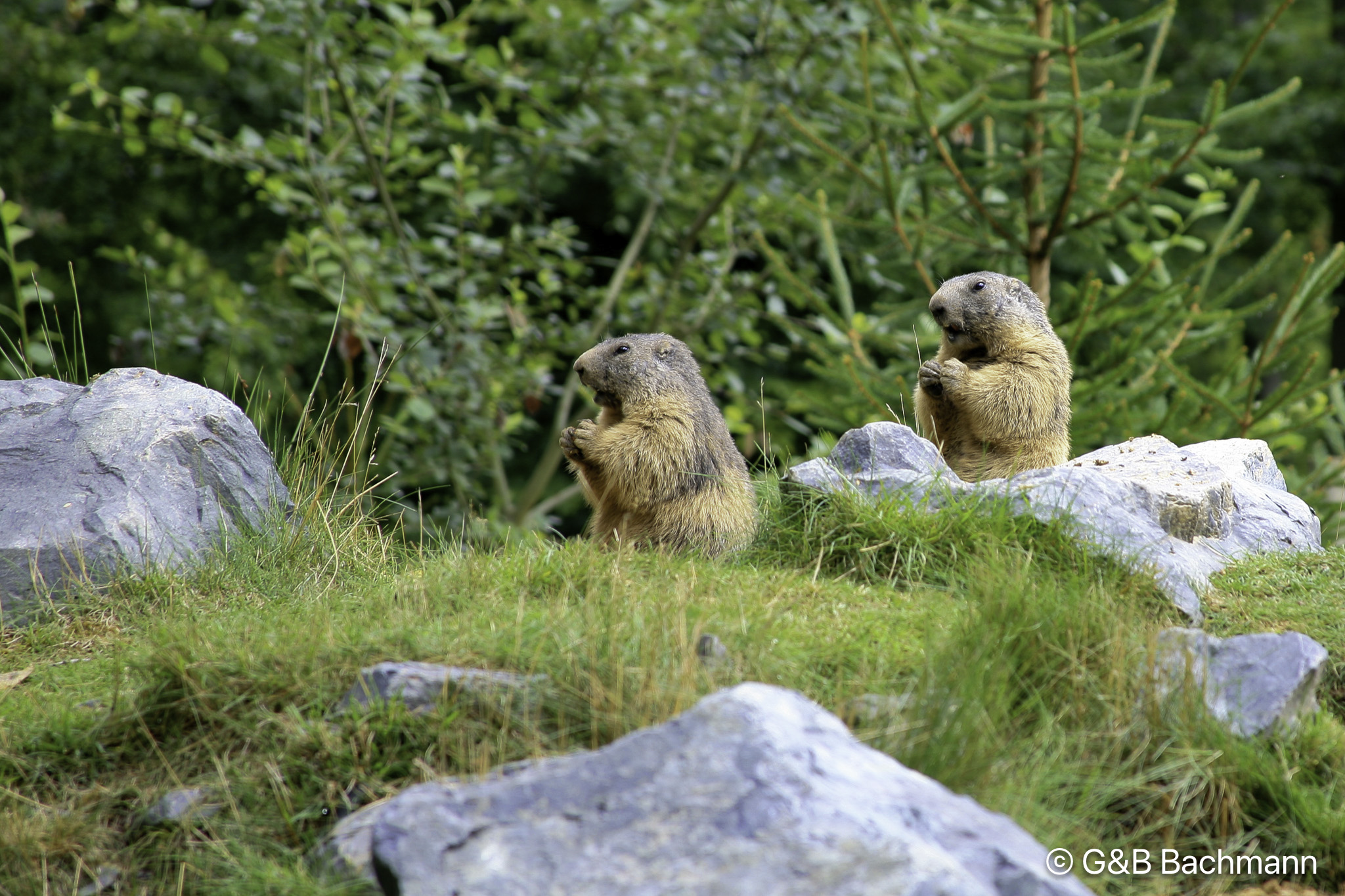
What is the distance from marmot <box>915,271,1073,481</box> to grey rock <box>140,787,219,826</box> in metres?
3.72

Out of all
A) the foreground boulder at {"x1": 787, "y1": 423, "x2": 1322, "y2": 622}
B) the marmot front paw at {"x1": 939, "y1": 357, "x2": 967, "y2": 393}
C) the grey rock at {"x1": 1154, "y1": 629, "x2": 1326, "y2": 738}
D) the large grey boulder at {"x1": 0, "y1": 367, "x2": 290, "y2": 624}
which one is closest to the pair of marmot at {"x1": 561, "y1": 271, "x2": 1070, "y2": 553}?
the marmot front paw at {"x1": 939, "y1": 357, "x2": 967, "y2": 393}

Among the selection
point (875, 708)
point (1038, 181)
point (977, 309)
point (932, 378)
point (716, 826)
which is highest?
point (1038, 181)

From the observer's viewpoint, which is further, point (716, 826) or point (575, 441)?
point (575, 441)

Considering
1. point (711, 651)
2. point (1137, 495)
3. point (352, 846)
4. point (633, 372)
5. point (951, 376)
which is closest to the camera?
point (352, 846)

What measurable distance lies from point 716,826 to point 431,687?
1.16 m

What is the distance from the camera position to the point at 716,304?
11.1 meters

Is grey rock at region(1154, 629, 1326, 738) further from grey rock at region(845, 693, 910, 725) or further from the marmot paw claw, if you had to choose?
the marmot paw claw

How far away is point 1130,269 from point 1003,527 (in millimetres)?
10089

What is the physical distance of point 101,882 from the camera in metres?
3.49

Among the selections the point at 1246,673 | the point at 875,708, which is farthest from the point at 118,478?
the point at 1246,673

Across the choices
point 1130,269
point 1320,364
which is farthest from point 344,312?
point 1320,364

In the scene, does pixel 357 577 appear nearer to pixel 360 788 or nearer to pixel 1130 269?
pixel 360 788

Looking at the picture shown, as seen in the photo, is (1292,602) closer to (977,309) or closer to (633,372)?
(977,309)

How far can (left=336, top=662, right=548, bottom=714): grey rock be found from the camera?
3.70m
